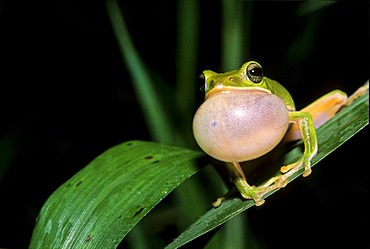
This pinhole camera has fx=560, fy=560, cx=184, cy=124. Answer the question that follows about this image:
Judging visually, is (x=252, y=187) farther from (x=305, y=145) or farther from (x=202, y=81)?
(x=202, y=81)

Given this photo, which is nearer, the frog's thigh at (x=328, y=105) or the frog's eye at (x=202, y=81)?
the frog's eye at (x=202, y=81)

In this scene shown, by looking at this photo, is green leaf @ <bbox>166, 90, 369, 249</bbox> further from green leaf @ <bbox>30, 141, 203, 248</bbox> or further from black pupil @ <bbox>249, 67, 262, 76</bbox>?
black pupil @ <bbox>249, 67, 262, 76</bbox>

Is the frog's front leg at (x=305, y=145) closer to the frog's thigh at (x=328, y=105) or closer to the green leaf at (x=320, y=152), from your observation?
the green leaf at (x=320, y=152)

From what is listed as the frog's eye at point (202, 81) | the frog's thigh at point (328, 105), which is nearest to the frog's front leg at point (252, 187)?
the frog's eye at point (202, 81)

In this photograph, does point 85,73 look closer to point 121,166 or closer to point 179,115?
point 179,115

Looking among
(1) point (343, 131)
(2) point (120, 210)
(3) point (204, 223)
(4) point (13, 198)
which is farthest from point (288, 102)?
(4) point (13, 198)

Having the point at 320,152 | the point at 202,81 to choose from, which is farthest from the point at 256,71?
the point at 320,152
